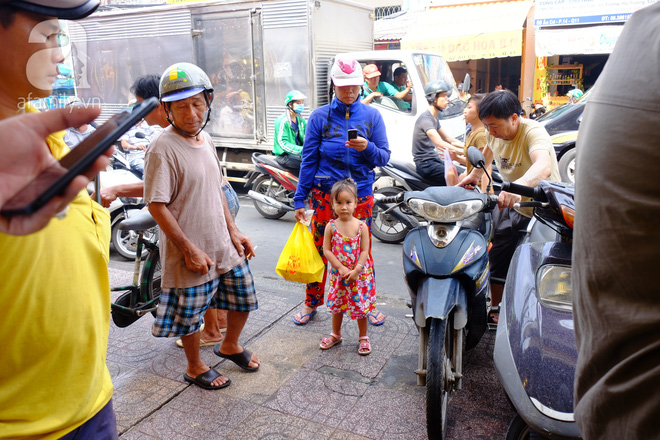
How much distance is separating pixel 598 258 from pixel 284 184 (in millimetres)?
5983

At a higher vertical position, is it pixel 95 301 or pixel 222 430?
pixel 95 301

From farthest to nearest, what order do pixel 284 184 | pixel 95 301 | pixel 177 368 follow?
pixel 284 184
pixel 177 368
pixel 95 301

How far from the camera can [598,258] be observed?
861mm

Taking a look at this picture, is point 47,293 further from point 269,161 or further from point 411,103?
point 411,103

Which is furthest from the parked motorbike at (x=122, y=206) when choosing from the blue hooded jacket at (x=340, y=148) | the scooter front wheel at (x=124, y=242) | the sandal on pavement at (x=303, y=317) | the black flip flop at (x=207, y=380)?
the black flip flop at (x=207, y=380)

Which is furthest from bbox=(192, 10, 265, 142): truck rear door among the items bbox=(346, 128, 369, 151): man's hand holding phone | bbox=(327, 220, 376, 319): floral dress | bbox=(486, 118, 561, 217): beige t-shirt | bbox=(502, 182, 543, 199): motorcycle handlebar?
bbox=(502, 182, 543, 199): motorcycle handlebar

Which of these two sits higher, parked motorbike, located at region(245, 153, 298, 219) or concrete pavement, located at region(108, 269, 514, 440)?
parked motorbike, located at region(245, 153, 298, 219)

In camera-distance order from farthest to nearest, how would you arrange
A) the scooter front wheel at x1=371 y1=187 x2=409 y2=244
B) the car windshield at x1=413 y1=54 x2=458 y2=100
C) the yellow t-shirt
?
the car windshield at x1=413 y1=54 x2=458 y2=100 → the scooter front wheel at x1=371 y1=187 x2=409 y2=244 → the yellow t-shirt

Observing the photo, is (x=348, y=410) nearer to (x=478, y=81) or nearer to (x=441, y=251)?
(x=441, y=251)

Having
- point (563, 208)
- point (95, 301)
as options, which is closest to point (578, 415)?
point (95, 301)

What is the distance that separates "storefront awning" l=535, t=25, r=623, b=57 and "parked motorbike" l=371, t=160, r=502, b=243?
28.1 ft

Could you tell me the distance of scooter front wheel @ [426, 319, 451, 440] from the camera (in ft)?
8.26

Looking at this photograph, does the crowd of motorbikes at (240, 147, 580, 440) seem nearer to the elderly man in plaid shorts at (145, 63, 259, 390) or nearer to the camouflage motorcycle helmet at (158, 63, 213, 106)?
the elderly man in plaid shorts at (145, 63, 259, 390)

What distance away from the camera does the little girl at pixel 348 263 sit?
3.55m
